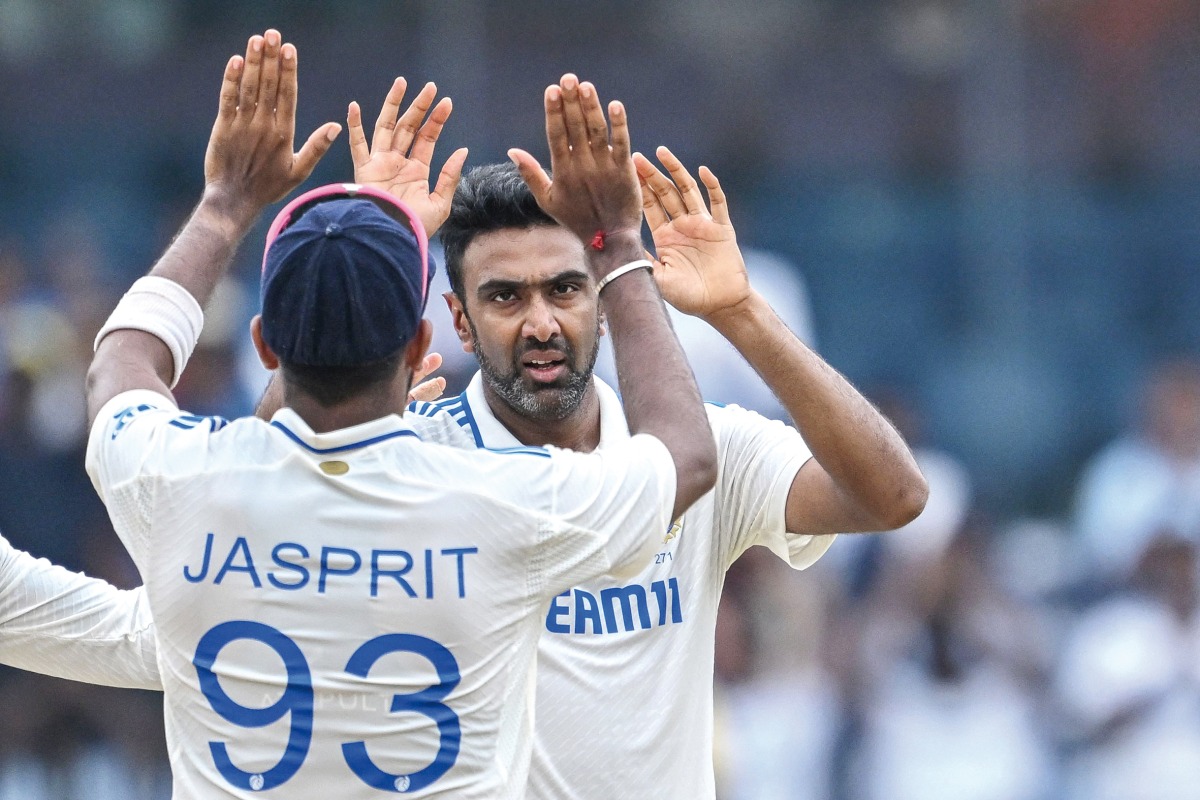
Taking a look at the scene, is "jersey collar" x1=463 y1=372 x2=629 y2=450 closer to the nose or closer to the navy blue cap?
the nose

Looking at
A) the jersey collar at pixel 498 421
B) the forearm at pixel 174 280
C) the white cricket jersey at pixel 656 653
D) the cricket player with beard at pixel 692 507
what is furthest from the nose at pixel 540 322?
the forearm at pixel 174 280

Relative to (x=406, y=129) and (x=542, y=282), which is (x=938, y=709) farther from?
(x=406, y=129)

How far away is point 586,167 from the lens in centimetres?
285

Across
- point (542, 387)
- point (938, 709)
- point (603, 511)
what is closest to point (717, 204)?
point (542, 387)

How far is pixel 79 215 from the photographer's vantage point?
10.2 metres

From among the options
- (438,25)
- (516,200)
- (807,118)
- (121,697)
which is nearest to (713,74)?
(807,118)

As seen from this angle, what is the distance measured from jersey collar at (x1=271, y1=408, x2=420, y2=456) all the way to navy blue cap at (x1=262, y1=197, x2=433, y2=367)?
10 cm

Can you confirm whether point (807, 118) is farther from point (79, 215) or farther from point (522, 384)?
point (522, 384)

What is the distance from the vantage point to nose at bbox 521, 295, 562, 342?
3787 millimetres

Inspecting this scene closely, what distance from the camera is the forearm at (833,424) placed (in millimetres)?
3355

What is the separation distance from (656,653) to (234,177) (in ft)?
4.34

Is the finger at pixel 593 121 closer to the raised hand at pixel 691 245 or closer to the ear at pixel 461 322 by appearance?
the raised hand at pixel 691 245

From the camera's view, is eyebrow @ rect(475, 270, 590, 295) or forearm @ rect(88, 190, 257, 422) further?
eyebrow @ rect(475, 270, 590, 295)

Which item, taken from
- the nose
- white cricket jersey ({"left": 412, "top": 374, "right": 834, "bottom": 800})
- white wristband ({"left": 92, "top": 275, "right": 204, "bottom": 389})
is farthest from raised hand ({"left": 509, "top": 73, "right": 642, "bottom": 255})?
the nose
